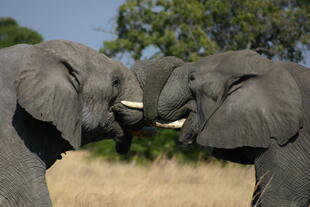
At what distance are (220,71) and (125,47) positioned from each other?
19.8 m

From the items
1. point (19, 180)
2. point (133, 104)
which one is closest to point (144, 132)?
point (133, 104)

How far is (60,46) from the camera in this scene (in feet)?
20.0

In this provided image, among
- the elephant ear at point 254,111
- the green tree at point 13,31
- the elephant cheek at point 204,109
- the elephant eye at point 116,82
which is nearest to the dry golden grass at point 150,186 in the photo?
the elephant ear at point 254,111

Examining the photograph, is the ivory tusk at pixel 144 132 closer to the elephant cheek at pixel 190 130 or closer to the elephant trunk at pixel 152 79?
the elephant trunk at pixel 152 79

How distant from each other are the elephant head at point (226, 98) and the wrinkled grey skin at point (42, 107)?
0.72 metres

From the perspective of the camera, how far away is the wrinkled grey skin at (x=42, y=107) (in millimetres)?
5621

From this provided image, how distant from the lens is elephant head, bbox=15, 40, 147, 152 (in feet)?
18.8

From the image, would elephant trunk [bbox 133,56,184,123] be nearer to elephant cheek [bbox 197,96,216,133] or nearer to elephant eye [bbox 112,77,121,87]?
elephant eye [bbox 112,77,121,87]

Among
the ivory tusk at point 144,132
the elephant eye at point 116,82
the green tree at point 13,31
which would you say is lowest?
the green tree at point 13,31

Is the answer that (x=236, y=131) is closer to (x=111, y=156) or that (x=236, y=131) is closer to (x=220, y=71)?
(x=220, y=71)

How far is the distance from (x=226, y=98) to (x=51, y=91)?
1.86 m

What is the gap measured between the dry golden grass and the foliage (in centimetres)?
93

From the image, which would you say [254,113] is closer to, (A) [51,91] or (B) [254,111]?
(B) [254,111]

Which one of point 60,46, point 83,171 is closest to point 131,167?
point 83,171
